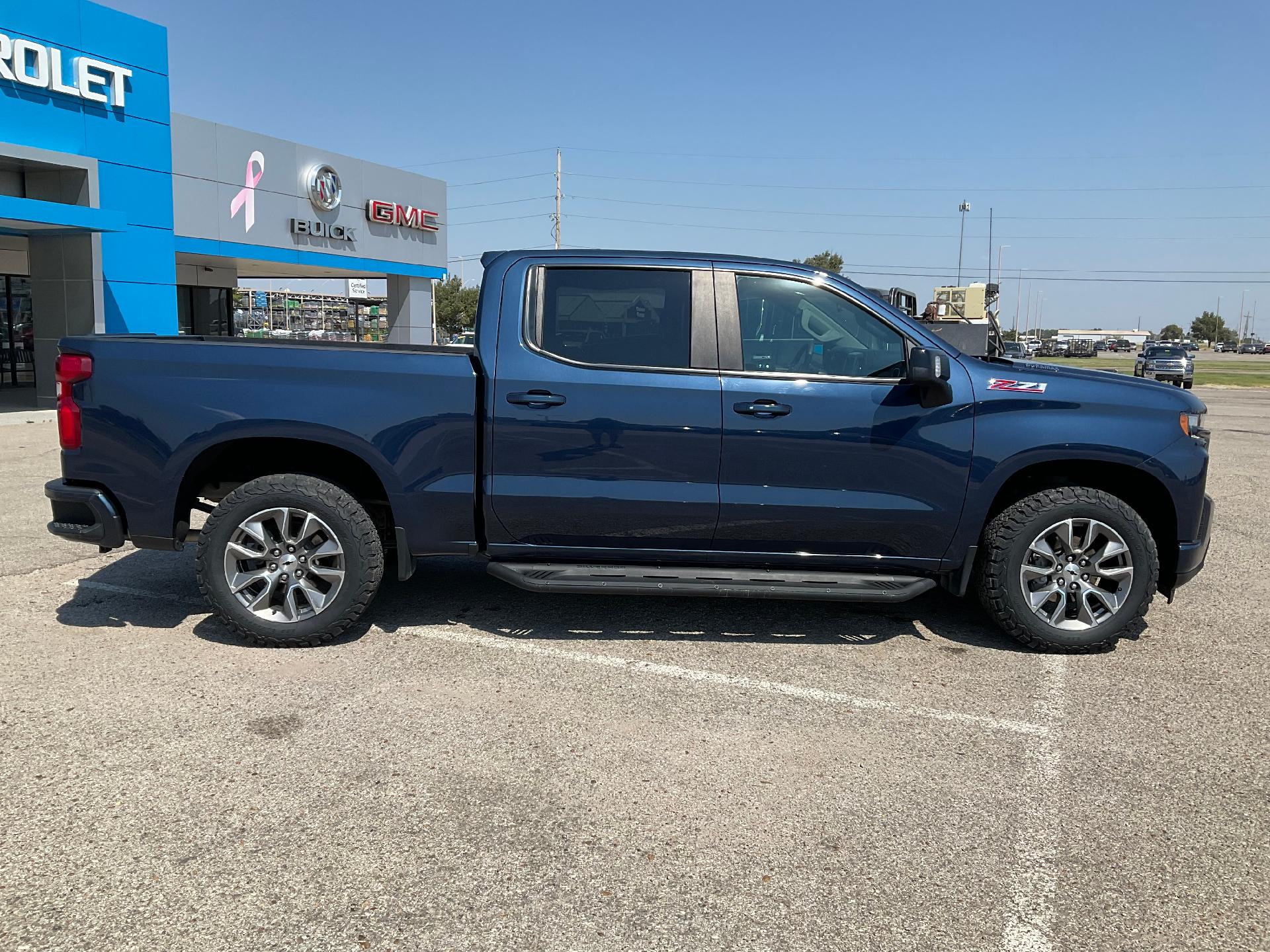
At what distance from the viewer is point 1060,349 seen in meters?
101

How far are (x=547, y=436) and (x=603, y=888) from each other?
7.84 ft

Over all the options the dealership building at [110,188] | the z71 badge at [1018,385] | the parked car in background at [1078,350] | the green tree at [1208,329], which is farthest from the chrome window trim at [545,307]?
the green tree at [1208,329]

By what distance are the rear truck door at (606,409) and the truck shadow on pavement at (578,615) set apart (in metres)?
0.61

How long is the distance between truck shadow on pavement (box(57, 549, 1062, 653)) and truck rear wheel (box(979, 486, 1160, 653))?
28 centimetres

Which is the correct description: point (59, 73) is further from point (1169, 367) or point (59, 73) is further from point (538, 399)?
point (1169, 367)

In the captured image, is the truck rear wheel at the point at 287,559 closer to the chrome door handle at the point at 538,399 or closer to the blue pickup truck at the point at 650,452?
the blue pickup truck at the point at 650,452

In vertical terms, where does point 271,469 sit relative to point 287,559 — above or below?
above

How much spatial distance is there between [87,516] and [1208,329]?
610 feet

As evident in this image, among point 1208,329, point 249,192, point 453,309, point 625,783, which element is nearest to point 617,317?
point 625,783

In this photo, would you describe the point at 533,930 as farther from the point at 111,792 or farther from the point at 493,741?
the point at 111,792

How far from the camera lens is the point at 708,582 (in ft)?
15.6

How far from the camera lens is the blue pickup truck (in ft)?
15.6

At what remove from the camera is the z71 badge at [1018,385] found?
4820 millimetres

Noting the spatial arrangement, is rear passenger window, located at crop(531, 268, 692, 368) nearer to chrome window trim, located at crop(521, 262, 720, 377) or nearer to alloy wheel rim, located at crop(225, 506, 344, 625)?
chrome window trim, located at crop(521, 262, 720, 377)
